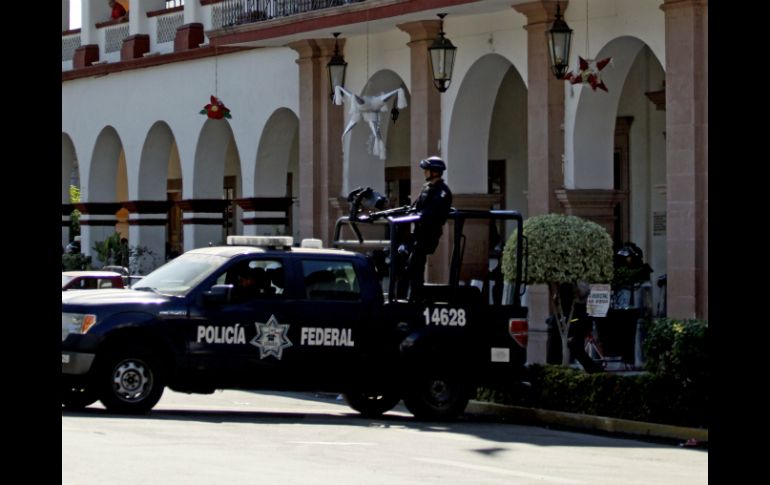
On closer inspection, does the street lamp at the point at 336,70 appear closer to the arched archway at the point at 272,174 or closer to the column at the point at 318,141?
the column at the point at 318,141

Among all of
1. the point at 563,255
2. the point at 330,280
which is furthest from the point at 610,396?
the point at 330,280

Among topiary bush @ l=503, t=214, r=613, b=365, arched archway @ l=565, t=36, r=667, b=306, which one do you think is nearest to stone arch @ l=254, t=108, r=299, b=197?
arched archway @ l=565, t=36, r=667, b=306

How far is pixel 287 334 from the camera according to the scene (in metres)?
14.3

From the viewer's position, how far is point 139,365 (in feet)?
45.5

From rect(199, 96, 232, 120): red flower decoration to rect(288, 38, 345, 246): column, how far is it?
8.47ft

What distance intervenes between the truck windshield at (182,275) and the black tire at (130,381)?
764 millimetres

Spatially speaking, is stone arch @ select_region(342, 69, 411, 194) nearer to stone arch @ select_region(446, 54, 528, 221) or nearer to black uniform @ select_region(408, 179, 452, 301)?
stone arch @ select_region(446, 54, 528, 221)

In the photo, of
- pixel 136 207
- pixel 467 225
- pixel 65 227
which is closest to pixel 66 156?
pixel 65 227

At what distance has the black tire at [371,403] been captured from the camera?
15062mm

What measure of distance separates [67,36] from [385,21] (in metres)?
15.7

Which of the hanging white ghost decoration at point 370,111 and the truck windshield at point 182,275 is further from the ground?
the hanging white ghost decoration at point 370,111

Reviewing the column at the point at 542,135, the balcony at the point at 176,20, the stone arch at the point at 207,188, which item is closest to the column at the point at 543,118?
the column at the point at 542,135

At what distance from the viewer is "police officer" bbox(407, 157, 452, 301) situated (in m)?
14.5
